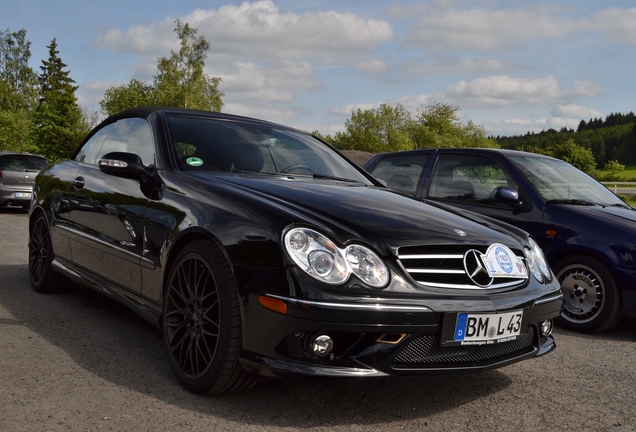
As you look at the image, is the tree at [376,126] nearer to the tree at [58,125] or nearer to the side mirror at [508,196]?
the tree at [58,125]

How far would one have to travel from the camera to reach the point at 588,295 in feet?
18.1

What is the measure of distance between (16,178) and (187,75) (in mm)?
44589

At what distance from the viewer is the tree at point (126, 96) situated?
247 ft

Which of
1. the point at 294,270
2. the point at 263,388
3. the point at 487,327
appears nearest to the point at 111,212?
the point at 263,388

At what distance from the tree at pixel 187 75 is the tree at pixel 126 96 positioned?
642 inches

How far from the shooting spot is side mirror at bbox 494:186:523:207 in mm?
5977

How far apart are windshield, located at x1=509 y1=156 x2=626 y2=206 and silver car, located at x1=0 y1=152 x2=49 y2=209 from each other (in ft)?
39.8

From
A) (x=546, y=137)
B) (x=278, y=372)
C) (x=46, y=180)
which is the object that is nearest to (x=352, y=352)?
(x=278, y=372)

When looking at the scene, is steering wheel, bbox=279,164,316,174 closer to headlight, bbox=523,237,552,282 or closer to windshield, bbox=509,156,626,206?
headlight, bbox=523,237,552,282

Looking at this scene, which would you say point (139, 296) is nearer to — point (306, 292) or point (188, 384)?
point (188, 384)

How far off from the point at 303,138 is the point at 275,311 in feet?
7.85

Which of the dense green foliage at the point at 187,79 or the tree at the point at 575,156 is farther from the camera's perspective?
the tree at the point at 575,156

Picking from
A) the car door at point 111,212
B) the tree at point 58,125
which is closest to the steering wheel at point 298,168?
the car door at point 111,212

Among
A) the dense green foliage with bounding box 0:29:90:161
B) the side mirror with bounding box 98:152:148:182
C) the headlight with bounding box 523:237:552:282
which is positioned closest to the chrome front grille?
the headlight with bounding box 523:237:552:282
